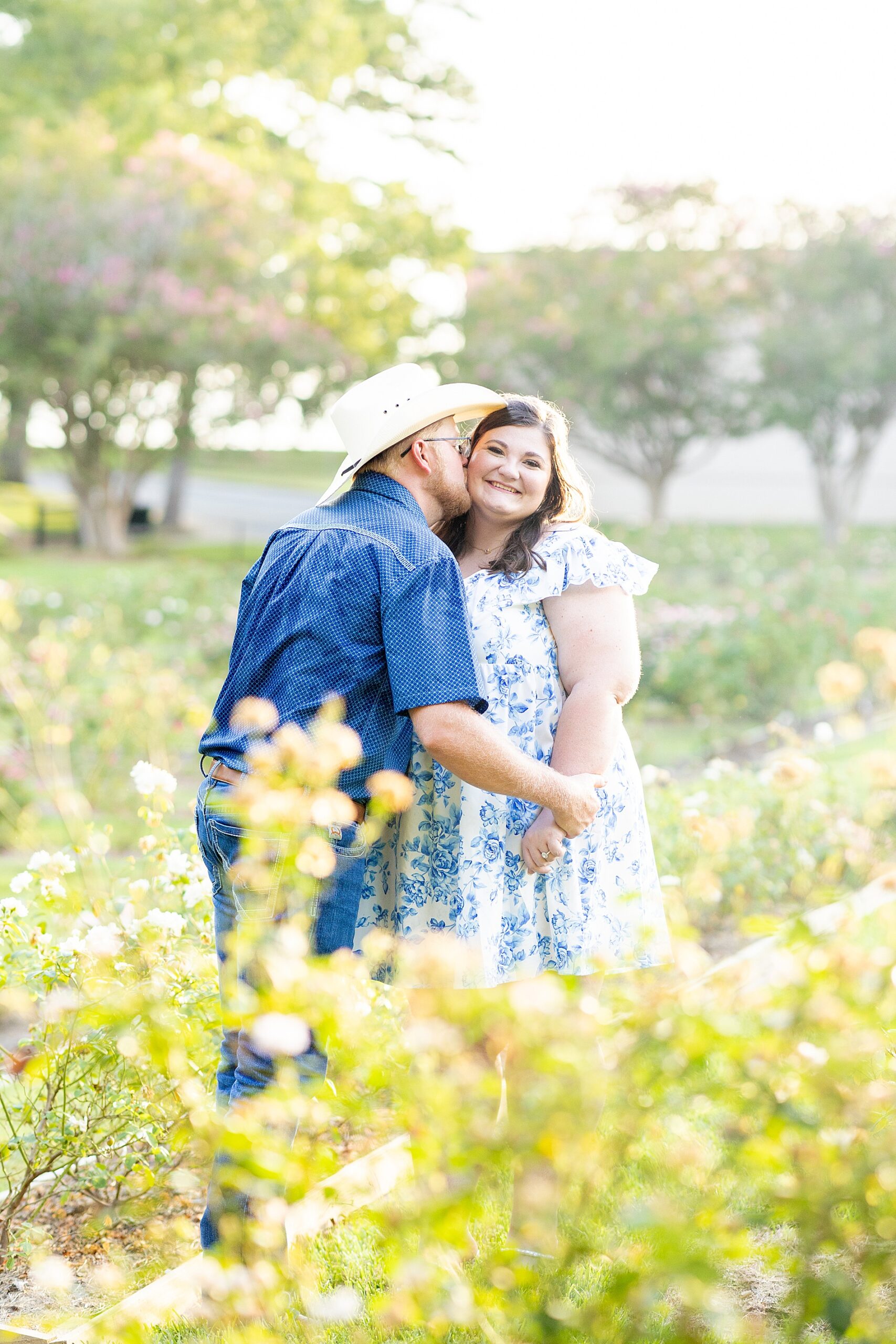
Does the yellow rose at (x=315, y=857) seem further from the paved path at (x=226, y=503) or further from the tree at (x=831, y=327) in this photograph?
the paved path at (x=226, y=503)

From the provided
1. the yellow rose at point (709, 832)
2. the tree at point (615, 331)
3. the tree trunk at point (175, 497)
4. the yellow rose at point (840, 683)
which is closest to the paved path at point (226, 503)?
the tree trunk at point (175, 497)

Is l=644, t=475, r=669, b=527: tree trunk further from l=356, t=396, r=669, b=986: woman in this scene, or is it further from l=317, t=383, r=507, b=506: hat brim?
l=317, t=383, r=507, b=506: hat brim

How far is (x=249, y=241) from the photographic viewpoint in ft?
65.6

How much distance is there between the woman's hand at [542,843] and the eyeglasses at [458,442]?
2.78 feet

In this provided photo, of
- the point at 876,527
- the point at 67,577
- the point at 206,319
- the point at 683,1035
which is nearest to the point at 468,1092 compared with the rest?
the point at 683,1035

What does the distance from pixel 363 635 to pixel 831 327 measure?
77.1 ft

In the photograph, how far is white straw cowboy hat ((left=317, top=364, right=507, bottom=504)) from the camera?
112 inches

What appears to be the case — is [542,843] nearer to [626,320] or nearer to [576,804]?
[576,804]

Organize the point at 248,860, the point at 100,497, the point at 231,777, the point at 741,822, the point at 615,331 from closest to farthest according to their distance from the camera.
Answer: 1. the point at 248,860
2. the point at 231,777
3. the point at 741,822
4. the point at 100,497
5. the point at 615,331

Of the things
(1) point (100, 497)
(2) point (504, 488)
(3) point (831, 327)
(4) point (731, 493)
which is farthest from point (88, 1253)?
(4) point (731, 493)

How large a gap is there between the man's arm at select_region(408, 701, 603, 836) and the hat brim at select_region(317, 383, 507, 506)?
59 cm

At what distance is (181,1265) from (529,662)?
1.56 m

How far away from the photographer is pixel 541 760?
3041mm

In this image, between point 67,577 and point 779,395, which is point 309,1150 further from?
point 779,395
